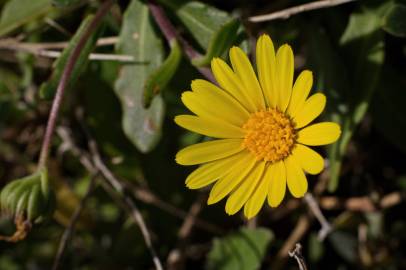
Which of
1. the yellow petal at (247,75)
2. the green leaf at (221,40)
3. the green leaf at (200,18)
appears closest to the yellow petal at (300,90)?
the yellow petal at (247,75)

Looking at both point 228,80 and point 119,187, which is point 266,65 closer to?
point 228,80

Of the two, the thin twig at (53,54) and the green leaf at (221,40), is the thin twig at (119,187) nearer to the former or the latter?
the thin twig at (53,54)

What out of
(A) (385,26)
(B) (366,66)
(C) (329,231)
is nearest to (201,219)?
(C) (329,231)

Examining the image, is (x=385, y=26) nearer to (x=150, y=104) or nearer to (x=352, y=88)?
(x=352, y=88)

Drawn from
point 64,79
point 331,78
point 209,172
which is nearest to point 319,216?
point 331,78

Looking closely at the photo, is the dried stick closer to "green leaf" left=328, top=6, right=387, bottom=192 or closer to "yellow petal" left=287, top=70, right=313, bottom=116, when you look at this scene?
"green leaf" left=328, top=6, right=387, bottom=192

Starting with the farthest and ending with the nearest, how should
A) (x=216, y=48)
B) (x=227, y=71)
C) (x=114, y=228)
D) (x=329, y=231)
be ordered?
(x=114, y=228)
(x=329, y=231)
(x=216, y=48)
(x=227, y=71)
